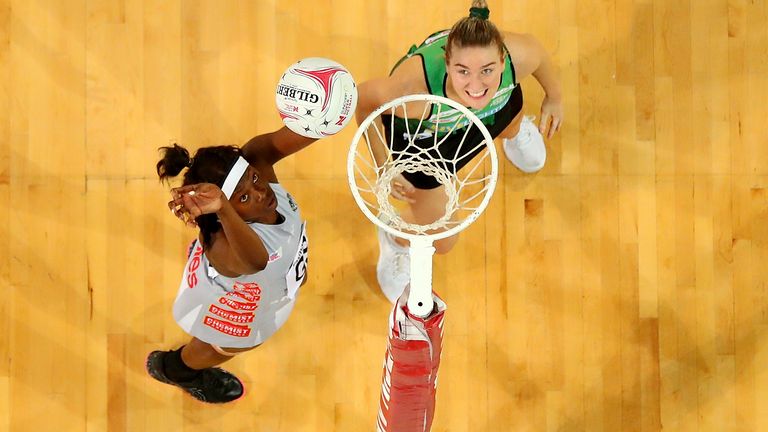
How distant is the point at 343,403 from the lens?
3273 mm

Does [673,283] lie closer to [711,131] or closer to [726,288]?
[726,288]

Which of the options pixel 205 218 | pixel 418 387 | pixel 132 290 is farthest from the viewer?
pixel 132 290

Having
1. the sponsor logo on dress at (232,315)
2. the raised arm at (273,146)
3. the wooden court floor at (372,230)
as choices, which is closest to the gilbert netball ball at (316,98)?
the raised arm at (273,146)

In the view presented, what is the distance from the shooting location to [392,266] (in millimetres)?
3201

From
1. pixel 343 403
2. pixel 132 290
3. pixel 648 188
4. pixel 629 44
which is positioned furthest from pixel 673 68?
pixel 132 290

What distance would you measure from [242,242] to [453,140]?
908 millimetres

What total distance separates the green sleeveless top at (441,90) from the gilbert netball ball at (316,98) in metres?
0.28

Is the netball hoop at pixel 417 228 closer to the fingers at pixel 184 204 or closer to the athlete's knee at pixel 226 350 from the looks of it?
the fingers at pixel 184 204

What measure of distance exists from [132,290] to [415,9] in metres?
1.71

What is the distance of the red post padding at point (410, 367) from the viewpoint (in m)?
1.86

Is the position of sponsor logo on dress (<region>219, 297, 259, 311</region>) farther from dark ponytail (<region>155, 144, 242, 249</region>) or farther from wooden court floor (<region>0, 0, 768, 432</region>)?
wooden court floor (<region>0, 0, 768, 432</region>)

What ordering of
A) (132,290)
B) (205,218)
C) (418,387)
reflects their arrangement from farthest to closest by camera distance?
(132,290) → (205,218) → (418,387)

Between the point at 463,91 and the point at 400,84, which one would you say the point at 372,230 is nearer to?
the point at 400,84

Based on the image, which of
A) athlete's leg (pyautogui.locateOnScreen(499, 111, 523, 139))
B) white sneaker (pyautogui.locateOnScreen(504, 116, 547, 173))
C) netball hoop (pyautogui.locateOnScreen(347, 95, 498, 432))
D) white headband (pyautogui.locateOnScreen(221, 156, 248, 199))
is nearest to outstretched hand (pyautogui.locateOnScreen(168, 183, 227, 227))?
white headband (pyautogui.locateOnScreen(221, 156, 248, 199))
